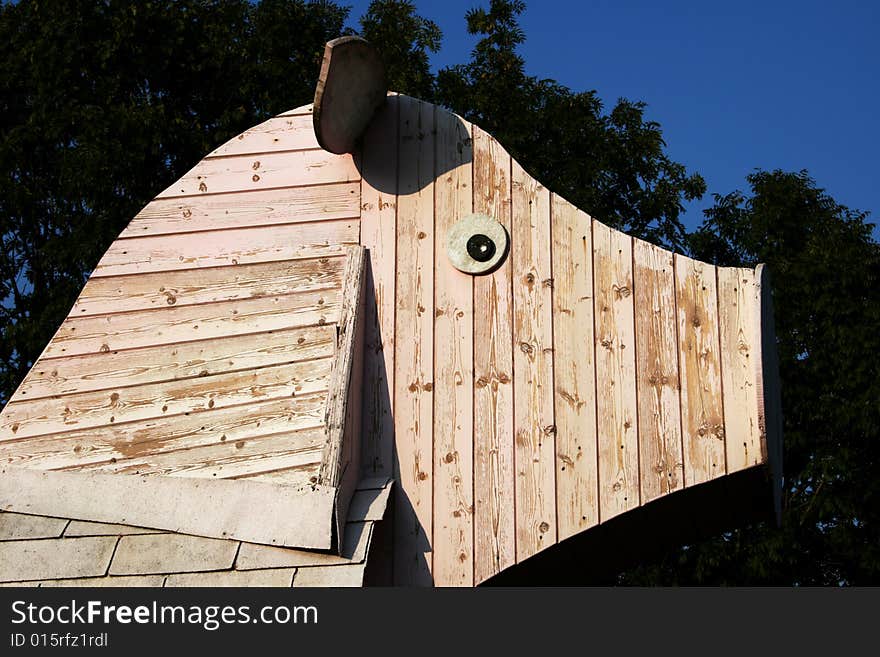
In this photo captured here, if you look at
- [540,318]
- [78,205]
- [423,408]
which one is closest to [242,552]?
[423,408]

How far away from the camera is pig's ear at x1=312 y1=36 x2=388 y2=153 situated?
210 inches

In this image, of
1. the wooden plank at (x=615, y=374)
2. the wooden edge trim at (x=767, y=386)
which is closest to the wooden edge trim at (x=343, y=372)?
the wooden plank at (x=615, y=374)

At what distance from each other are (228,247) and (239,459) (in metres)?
1.21

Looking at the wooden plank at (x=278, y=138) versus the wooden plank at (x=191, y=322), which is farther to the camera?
the wooden plank at (x=278, y=138)

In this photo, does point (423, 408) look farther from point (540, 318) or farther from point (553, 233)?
point (553, 233)

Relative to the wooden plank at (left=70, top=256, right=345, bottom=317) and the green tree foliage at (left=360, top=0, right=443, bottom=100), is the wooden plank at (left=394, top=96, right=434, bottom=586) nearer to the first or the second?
the wooden plank at (left=70, top=256, right=345, bottom=317)

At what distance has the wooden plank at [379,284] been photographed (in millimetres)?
5281

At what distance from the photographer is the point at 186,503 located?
4.84 m

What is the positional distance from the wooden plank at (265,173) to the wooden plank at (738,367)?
1.96 m

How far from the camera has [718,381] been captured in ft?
16.5

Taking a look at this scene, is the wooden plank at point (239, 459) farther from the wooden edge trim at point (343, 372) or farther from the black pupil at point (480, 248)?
the black pupil at point (480, 248)

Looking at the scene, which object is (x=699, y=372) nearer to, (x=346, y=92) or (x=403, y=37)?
(x=346, y=92)

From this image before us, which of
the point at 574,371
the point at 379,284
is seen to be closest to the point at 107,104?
the point at 379,284

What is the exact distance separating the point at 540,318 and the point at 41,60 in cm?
1131
